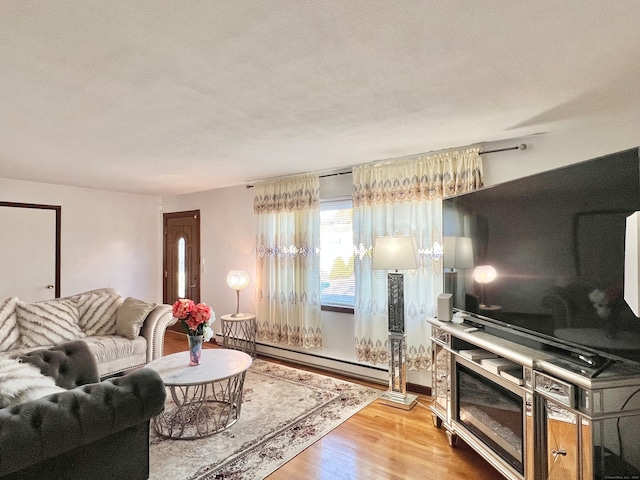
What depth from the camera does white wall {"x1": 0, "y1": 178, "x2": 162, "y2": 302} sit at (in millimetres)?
4930

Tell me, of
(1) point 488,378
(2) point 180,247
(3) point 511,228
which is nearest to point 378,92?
(3) point 511,228

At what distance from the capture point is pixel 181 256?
19.4ft

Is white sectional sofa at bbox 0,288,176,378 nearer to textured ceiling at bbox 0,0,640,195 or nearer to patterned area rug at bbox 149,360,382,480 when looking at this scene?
patterned area rug at bbox 149,360,382,480

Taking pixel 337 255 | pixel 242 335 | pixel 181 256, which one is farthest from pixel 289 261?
pixel 181 256

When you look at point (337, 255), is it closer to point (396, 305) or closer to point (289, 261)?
point (289, 261)

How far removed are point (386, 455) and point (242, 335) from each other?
2.79m

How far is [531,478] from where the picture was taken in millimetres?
1795

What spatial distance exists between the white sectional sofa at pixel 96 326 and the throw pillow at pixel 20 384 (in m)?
1.69

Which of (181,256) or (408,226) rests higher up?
(408,226)

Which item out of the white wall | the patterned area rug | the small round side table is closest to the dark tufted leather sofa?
the patterned area rug

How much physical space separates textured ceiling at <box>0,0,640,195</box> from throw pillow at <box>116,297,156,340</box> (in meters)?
1.74

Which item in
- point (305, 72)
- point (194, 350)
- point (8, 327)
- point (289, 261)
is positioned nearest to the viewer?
point (305, 72)

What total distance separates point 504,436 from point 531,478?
29cm

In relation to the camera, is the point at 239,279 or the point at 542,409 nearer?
the point at 542,409
